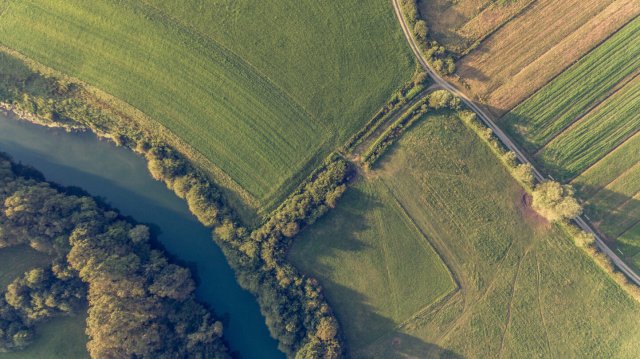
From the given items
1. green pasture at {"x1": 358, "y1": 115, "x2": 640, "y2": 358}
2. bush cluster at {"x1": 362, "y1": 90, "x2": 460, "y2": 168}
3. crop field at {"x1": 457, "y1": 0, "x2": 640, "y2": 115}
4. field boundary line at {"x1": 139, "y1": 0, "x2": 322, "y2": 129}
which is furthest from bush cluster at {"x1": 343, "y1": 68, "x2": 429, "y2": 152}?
crop field at {"x1": 457, "y1": 0, "x2": 640, "y2": 115}

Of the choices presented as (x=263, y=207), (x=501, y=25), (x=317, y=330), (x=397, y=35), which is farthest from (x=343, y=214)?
(x=501, y=25)

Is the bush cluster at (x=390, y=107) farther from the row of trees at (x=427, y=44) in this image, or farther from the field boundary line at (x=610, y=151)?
the field boundary line at (x=610, y=151)

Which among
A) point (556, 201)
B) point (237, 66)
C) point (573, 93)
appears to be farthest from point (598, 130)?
point (237, 66)

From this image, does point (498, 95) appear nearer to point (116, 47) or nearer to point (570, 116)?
point (570, 116)

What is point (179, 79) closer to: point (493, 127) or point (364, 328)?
point (364, 328)

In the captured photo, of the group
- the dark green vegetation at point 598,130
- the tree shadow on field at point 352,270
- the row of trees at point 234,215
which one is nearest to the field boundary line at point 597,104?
the dark green vegetation at point 598,130

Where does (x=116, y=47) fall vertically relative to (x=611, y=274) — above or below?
above
